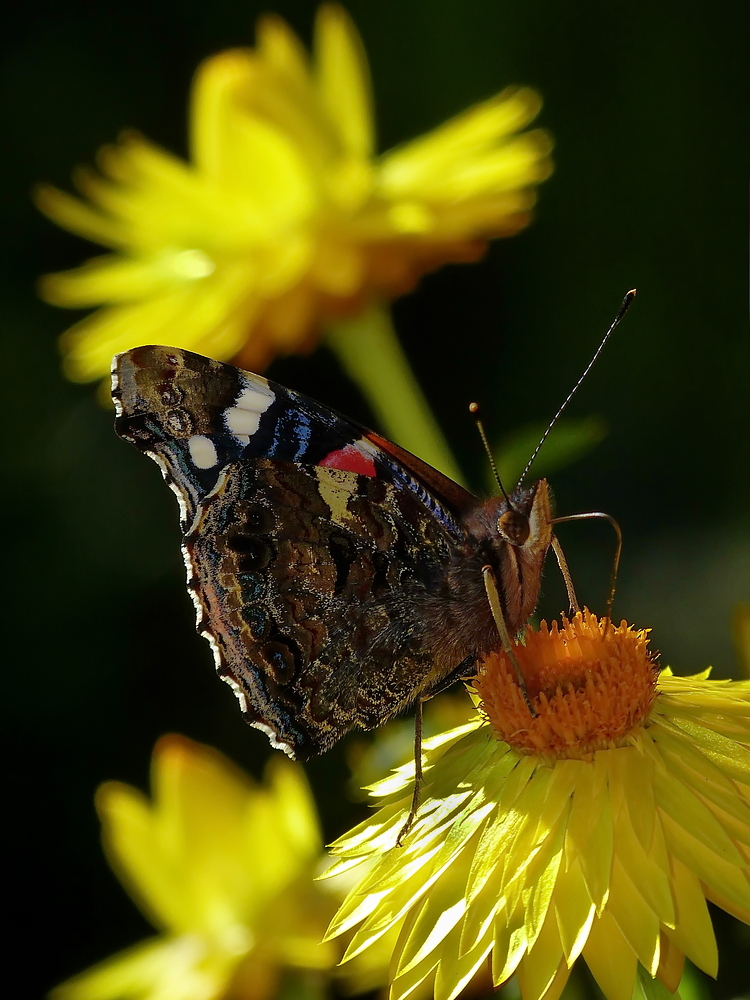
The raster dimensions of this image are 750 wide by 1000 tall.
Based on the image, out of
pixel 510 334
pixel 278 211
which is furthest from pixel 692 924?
pixel 510 334

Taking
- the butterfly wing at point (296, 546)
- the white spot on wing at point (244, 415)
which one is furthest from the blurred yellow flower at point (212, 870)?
the white spot on wing at point (244, 415)

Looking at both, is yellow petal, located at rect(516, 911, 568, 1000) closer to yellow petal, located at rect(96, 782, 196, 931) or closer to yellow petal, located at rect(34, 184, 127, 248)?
yellow petal, located at rect(96, 782, 196, 931)

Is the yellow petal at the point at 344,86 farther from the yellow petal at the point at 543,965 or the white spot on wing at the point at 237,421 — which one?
the yellow petal at the point at 543,965

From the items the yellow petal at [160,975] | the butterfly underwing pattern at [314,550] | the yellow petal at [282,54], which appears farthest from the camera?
the yellow petal at [282,54]

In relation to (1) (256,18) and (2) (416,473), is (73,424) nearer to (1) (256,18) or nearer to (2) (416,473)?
(1) (256,18)

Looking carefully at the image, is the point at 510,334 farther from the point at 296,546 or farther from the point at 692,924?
the point at 692,924

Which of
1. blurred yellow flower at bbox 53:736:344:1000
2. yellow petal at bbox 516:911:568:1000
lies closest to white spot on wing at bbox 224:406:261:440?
blurred yellow flower at bbox 53:736:344:1000
